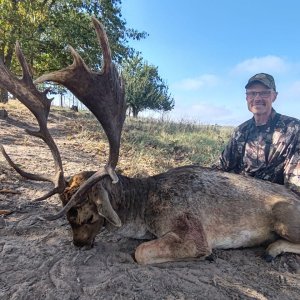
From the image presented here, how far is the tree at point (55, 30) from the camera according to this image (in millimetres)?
17672

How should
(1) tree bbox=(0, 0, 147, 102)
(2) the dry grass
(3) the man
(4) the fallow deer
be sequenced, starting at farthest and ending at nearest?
(1) tree bbox=(0, 0, 147, 102), (2) the dry grass, (3) the man, (4) the fallow deer

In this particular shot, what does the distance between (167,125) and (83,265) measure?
12.2 metres

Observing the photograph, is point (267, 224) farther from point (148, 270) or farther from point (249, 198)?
point (148, 270)

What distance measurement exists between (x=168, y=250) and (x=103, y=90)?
5.57ft

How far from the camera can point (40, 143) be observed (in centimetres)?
907

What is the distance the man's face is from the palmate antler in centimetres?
289

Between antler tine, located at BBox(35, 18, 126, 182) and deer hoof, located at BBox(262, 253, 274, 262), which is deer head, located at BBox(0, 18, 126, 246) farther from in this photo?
deer hoof, located at BBox(262, 253, 274, 262)

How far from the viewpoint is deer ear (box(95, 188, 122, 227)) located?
369cm

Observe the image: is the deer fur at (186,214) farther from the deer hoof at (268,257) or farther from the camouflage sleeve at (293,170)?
the camouflage sleeve at (293,170)

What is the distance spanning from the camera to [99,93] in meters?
3.62

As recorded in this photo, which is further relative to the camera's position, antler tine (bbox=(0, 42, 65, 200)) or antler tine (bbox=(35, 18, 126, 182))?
antler tine (bbox=(0, 42, 65, 200))

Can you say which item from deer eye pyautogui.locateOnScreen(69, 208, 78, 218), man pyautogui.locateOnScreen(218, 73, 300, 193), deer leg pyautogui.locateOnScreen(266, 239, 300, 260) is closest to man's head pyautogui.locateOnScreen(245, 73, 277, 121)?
man pyautogui.locateOnScreen(218, 73, 300, 193)

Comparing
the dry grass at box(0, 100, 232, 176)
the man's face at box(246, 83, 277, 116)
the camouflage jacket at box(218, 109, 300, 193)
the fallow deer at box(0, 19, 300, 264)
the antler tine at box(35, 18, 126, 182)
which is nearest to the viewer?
the antler tine at box(35, 18, 126, 182)

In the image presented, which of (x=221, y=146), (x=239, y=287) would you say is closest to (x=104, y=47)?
(x=239, y=287)
